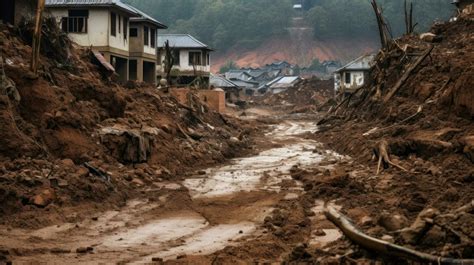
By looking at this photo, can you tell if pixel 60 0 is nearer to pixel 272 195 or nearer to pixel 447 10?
pixel 272 195

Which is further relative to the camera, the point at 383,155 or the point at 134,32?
the point at 134,32

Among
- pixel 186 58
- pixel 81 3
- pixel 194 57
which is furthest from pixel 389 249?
pixel 194 57

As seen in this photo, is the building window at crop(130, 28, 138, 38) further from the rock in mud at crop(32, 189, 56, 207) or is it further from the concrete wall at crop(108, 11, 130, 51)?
the rock in mud at crop(32, 189, 56, 207)

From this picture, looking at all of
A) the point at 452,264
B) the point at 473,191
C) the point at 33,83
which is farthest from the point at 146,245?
the point at 33,83

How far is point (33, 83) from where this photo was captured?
19469 mm

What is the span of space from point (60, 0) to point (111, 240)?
25.3 meters

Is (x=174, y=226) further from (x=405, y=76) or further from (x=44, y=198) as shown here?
(x=405, y=76)

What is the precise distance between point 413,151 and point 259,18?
4534 inches

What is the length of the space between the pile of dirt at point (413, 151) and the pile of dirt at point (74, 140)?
562 centimetres

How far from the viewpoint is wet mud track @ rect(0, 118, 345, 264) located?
10.8m

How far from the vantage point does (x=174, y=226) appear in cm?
1351

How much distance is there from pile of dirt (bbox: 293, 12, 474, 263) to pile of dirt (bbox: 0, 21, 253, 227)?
18.4 ft

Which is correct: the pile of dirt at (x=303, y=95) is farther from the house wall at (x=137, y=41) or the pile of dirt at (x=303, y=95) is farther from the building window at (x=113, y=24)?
the building window at (x=113, y=24)

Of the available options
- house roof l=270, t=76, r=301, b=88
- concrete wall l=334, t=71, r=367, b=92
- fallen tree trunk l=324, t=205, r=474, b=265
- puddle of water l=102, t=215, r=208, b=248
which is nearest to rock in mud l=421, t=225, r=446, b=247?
fallen tree trunk l=324, t=205, r=474, b=265
